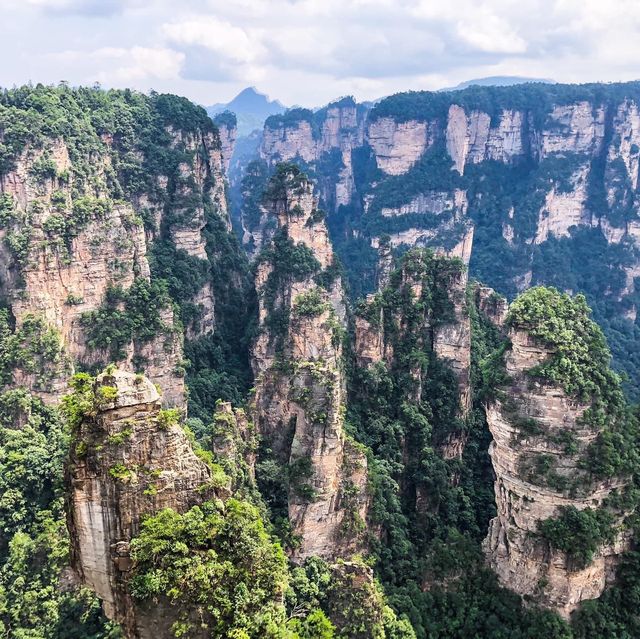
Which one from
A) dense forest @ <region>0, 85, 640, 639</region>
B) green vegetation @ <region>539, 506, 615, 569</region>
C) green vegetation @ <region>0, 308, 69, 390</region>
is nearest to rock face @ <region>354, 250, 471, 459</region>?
dense forest @ <region>0, 85, 640, 639</region>

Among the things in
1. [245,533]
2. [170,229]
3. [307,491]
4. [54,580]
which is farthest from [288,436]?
[170,229]

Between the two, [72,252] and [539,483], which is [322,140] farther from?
[539,483]

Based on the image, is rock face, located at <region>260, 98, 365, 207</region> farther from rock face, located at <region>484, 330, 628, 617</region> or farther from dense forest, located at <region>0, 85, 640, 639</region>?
rock face, located at <region>484, 330, 628, 617</region>

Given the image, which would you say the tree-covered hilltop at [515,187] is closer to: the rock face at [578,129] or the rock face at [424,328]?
the rock face at [578,129]

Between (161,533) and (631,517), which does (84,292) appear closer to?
(161,533)

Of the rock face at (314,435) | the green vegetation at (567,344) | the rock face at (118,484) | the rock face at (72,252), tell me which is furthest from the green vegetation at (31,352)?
the green vegetation at (567,344)
